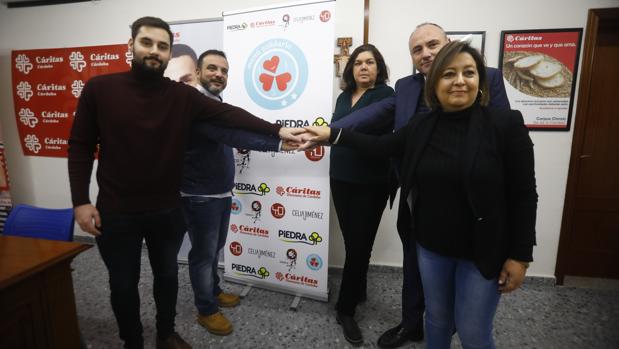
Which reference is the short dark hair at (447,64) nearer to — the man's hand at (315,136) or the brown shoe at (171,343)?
the man's hand at (315,136)

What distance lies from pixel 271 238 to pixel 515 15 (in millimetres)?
2426

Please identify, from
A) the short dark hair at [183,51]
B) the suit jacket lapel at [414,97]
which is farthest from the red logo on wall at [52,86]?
the suit jacket lapel at [414,97]

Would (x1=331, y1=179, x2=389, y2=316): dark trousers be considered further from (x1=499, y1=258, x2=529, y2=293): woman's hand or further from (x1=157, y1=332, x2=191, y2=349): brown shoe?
(x1=157, y1=332, x2=191, y2=349): brown shoe

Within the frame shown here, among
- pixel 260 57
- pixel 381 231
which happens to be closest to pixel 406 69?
pixel 260 57

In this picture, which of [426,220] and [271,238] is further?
[271,238]

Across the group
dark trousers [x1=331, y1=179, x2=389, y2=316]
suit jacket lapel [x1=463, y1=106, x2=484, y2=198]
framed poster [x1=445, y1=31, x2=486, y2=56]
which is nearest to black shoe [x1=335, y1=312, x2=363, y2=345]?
dark trousers [x1=331, y1=179, x2=389, y2=316]

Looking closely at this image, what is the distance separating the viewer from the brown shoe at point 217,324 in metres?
1.92

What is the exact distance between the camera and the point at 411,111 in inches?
60.4

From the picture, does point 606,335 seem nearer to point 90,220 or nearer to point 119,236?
point 119,236

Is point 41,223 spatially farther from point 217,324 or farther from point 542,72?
point 542,72

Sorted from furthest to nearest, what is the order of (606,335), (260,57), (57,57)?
1. (57,57)
2. (260,57)
3. (606,335)

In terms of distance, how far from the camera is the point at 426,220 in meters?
1.18

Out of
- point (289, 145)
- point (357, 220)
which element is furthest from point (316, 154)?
point (357, 220)

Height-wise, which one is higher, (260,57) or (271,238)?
(260,57)
